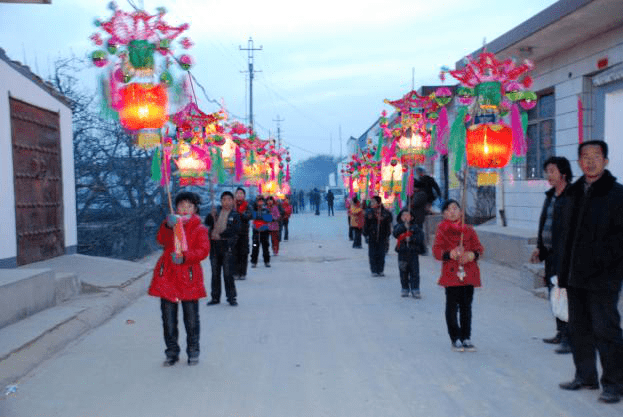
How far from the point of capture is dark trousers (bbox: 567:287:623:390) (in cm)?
525

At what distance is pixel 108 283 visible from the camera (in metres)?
11.7

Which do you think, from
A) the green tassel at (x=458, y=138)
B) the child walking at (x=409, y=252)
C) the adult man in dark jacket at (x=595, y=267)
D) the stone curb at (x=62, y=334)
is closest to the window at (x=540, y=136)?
the child walking at (x=409, y=252)

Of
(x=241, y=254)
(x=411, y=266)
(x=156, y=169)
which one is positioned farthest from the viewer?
(x=241, y=254)

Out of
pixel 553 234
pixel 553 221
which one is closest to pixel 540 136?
pixel 553 221

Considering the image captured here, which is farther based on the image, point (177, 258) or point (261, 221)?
point (261, 221)

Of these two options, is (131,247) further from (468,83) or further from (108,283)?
(468,83)

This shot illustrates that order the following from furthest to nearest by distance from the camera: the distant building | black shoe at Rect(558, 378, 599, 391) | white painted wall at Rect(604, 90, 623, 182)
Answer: white painted wall at Rect(604, 90, 623, 182)
the distant building
black shoe at Rect(558, 378, 599, 391)

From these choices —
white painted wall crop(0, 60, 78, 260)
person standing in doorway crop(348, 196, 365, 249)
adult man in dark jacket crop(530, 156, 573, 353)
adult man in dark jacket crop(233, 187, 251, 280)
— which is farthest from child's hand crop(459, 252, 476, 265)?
person standing in doorway crop(348, 196, 365, 249)

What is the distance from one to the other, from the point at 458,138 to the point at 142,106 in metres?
3.99

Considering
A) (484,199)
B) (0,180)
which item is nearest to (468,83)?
(0,180)

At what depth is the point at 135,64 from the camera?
843 centimetres

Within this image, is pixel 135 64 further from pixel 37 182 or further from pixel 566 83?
pixel 566 83

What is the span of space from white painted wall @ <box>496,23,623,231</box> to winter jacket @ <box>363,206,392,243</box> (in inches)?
125

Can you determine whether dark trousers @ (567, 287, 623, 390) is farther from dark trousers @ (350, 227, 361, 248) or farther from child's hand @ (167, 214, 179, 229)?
dark trousers @ (350, 227, 361, 248)
